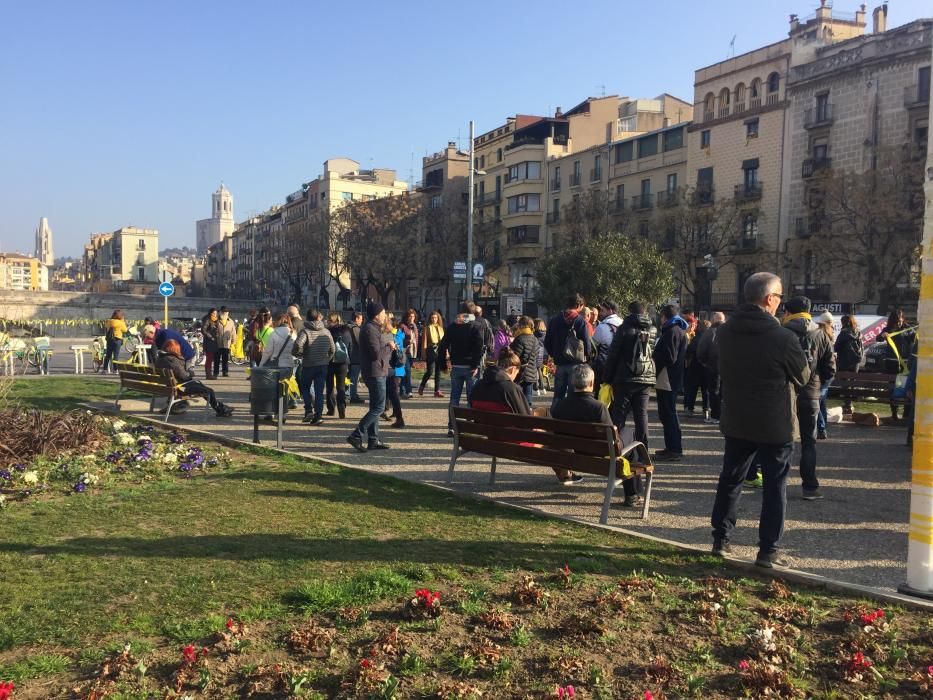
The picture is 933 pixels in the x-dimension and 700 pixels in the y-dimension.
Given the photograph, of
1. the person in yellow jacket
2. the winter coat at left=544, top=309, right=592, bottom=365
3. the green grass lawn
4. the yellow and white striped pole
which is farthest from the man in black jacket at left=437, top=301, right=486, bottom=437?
the person in yellow jacket

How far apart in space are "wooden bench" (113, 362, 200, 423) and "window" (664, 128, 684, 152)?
4704 centimetres

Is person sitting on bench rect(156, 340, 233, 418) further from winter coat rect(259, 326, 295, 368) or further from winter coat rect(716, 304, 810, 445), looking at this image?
winter coat rect(716, 304, 810, 445)

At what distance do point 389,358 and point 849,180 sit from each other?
3461 cm

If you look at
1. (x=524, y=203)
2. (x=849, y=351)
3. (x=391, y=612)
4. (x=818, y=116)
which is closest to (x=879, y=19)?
(x=818, y=116)

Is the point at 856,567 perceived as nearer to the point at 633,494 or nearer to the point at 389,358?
the point at 633,494

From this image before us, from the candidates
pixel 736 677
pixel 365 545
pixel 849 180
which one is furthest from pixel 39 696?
pixel 849 180

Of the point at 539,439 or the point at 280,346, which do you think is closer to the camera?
the point at 539,439

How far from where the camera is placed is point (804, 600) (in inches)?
177

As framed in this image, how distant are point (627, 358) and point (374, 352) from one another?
10.2 ft

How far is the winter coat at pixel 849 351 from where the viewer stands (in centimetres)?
1329

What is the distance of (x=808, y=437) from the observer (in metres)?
7.21

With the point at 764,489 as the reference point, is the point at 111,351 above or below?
above

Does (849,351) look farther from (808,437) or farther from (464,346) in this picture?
(808,437)

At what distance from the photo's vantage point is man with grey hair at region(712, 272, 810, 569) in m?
5.07
